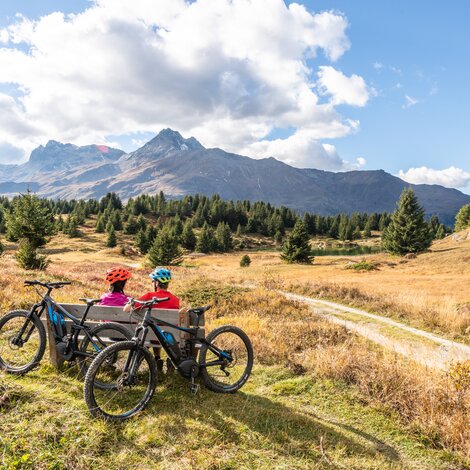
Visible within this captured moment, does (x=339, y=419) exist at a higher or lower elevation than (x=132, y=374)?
lower

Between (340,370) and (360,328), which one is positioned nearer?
(340,370)

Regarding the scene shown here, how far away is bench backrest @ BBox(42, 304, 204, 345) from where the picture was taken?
20.6ft

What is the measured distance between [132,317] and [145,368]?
1.42 m

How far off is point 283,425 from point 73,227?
110213 millimetres

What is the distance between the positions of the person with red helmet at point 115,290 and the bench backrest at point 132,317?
45 centimetres

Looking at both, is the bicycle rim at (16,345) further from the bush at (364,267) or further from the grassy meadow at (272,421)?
the bush at (364,267)

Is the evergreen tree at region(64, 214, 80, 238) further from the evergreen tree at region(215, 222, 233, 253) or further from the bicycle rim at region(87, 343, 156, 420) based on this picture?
the bicycle rim at region(87, 343, 156, 420)

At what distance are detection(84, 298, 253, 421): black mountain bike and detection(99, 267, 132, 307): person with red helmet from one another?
112 centimetres

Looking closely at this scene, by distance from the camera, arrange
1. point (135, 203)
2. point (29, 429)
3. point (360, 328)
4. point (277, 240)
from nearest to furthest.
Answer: point (29, 429) → point (360, 328) → point (277, 240) → point (135, 203)

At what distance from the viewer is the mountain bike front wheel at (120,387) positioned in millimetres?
4977

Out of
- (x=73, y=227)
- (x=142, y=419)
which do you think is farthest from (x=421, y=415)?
(x=73, y=227)

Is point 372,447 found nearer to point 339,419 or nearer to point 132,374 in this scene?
point 339,419

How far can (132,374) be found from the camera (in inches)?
215

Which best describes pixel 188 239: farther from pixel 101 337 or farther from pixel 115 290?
pixel 101 337
